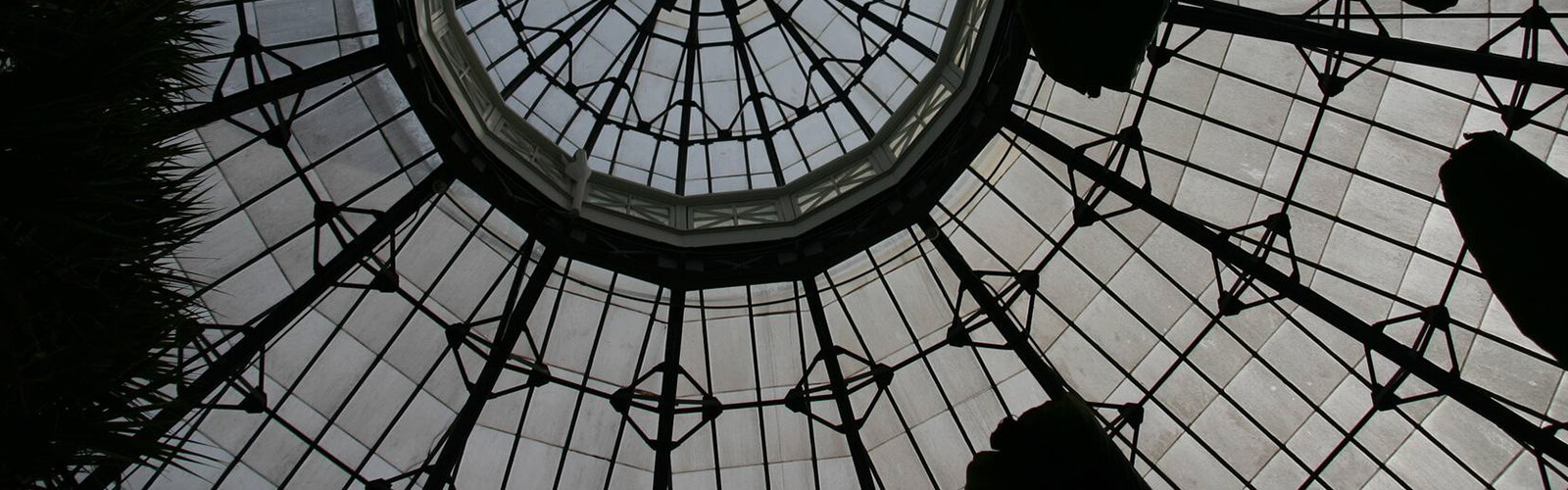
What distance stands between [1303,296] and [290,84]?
1662 cm

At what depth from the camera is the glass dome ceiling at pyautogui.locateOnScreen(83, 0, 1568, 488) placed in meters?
17.3

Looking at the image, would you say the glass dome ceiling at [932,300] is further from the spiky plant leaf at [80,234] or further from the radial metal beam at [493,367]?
the spiky plant leaf at [80,234]

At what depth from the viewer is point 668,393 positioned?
1998 cm

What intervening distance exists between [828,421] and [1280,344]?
8.56 meters

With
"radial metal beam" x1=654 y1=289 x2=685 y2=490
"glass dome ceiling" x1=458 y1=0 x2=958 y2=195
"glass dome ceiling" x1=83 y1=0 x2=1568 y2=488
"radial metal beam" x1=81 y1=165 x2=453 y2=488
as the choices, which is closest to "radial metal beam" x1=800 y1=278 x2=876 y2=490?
"glass dome ceiling" x1=83 y1=0 x2=1568 y2=488

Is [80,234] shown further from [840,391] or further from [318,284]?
[840,391]

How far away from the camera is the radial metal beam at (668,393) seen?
20.0 meters

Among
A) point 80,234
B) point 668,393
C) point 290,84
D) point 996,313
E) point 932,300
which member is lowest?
point 996,313

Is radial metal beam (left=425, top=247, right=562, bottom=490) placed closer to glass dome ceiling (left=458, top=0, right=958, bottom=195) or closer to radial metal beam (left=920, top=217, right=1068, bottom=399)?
glass dome ceiling (left=458, top=0, right=958, bottom=195)

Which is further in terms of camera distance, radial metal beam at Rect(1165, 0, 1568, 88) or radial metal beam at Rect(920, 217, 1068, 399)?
radial metal beam at Rect(920, 217, 1068, 399)

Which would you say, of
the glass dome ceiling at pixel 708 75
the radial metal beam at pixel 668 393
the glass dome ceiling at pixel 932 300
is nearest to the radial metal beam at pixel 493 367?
the glass dome ceiling at pixel 932 300

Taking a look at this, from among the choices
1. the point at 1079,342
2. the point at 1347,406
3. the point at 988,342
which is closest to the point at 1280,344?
the point at 1347,406

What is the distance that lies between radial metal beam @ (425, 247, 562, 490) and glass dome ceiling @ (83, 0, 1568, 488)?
0.05m

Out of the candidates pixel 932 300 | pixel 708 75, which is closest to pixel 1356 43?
pixel 932 300
